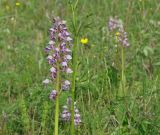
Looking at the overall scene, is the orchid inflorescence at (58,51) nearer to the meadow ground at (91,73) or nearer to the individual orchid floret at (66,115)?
the meadow ground at (91,73)

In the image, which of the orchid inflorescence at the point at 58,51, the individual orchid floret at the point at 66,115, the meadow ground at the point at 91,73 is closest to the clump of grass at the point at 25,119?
the meadow ground at the point at 91,73

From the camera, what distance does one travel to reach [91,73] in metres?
3.22

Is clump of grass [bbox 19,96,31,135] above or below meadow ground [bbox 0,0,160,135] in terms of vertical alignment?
below

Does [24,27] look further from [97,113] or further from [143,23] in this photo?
[97,113]

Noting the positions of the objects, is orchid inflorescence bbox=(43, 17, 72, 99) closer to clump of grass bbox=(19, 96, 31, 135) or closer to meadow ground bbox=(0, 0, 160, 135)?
meadow ground bbox=(0, 0, 160, 135)

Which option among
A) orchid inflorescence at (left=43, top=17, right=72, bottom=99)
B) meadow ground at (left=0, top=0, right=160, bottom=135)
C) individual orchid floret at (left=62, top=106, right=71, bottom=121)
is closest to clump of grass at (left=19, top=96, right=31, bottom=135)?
meadow ground at (left=0, top=0, right=160, bottom=135)

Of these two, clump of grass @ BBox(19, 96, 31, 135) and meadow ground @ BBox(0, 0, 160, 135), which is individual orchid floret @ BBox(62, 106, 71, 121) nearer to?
meadow ground @ BBox(0, 0, 160, 135)

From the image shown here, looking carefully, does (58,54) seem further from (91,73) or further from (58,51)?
(91,73)

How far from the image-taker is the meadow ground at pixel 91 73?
8.20ft

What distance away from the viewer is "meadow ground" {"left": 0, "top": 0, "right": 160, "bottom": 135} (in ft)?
8.20

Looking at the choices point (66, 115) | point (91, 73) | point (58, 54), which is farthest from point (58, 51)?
point (91, 73)

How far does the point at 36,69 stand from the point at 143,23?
1.27 meters

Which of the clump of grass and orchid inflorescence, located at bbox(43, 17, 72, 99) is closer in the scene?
orchid inflorescence, located at bbox(43, 17, 72, 99)

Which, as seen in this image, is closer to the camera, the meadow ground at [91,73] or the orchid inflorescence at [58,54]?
the orchid inflorescence at [58,54]
